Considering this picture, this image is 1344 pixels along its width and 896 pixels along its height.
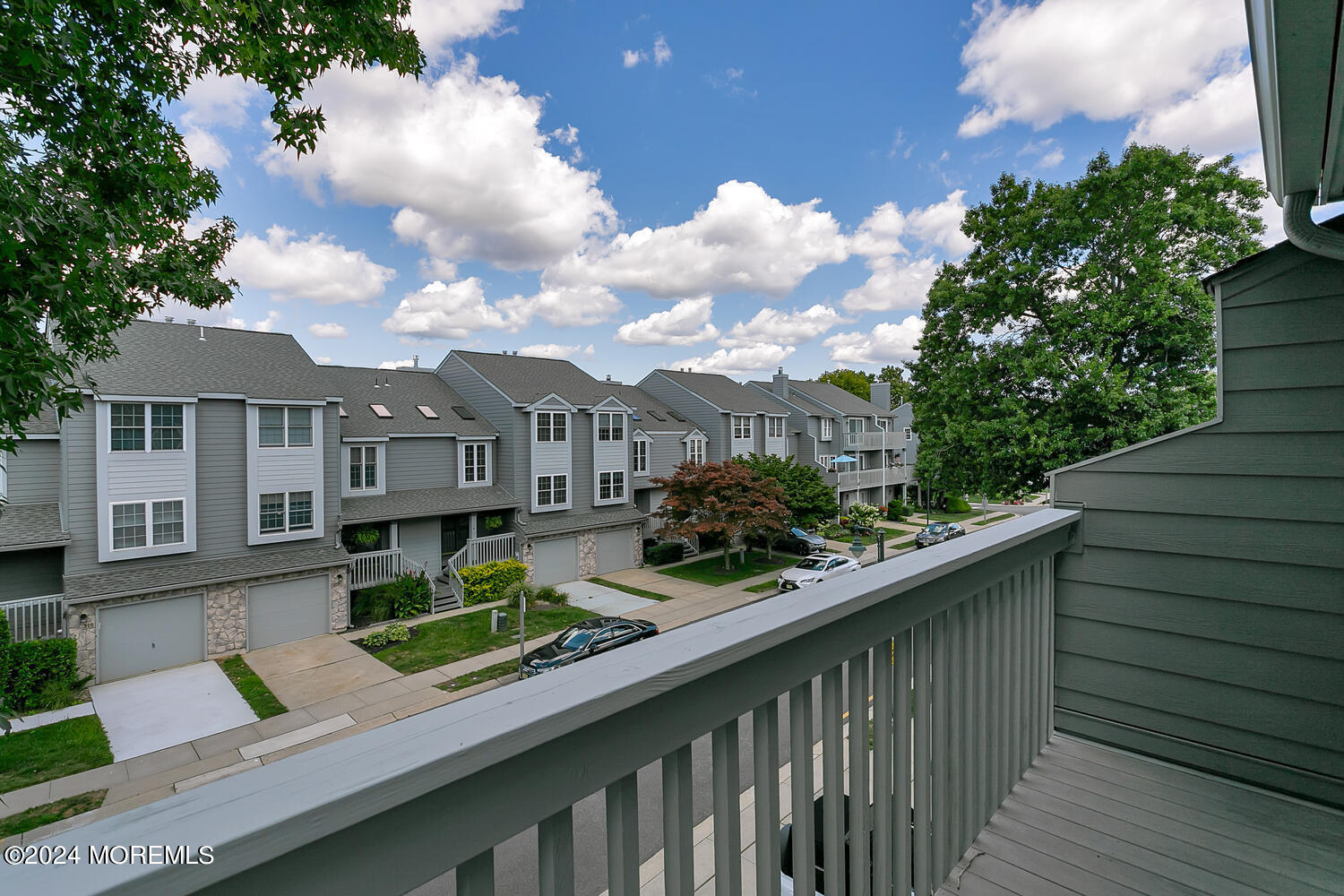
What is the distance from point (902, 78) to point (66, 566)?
1449cm

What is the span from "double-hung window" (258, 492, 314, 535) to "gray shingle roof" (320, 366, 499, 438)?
2.06 m

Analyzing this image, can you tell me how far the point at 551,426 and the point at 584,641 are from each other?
8099 mm

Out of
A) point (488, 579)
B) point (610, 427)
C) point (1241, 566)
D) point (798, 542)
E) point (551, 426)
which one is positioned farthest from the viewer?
point (798, 542)

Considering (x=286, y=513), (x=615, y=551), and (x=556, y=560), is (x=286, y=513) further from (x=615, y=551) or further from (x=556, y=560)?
(x=615, y=551)

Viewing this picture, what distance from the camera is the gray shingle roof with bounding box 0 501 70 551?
948 centimetres

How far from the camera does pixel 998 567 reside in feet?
6.81

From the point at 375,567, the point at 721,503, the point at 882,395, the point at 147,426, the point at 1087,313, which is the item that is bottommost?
the point at 375,567

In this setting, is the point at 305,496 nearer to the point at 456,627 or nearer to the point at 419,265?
the point at 456,627

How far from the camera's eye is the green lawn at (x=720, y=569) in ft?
54.8

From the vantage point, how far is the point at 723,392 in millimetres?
24922

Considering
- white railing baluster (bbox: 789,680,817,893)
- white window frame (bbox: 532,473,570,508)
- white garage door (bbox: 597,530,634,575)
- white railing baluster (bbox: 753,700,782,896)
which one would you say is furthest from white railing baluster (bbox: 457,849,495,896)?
white garage door (bbox: 597,530,634,575)

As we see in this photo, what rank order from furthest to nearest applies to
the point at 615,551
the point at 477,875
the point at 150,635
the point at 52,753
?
the point at 615,551 → the point at 150,635 → the point at 52,753 → the point at 477,875

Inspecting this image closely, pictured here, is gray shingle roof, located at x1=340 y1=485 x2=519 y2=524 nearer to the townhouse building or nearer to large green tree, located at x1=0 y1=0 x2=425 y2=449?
the townhouse building

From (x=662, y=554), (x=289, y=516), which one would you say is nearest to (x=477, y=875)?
(x=289, y=516)
